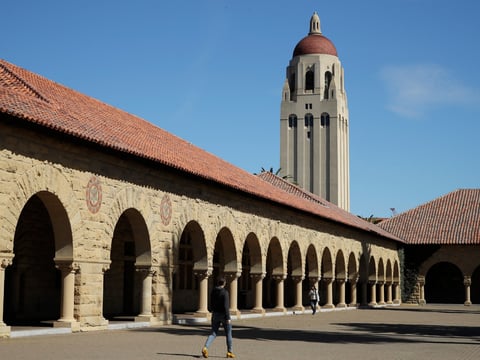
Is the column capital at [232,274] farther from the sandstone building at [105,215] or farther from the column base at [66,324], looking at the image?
the column base at [66,324]

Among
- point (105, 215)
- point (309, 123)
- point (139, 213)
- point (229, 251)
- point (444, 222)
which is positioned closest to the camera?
point (105, 215)

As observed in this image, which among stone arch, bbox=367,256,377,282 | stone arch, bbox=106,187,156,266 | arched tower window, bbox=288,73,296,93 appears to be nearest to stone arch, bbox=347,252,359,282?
stone arch, bbox=367,256,377,282

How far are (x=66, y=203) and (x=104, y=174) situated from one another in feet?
5.77

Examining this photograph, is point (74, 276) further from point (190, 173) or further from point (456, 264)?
point (456, 264)

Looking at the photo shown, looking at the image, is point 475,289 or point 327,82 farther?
point 327,82

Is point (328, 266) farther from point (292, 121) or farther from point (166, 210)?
point (292, 121)

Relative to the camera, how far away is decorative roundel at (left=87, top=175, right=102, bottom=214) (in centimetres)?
1720

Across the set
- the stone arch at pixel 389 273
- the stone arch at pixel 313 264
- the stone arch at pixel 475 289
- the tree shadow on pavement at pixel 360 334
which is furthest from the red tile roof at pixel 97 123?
the stone arch at pixel 475 289

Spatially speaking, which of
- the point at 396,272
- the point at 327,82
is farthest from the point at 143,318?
the point at 327,82

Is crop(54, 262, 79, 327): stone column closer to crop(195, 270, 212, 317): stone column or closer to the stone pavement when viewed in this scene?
the stone pavement

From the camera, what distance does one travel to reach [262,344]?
15.1 m

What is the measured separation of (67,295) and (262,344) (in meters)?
4.35

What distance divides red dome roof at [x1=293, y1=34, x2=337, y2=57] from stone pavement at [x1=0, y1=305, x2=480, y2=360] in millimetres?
74654

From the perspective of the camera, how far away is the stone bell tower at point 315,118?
93.9 metres
